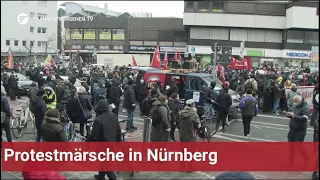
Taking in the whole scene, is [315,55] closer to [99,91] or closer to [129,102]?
[129,102]

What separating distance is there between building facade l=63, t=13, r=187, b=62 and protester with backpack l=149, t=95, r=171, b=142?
46198mm

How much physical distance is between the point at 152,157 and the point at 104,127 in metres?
2.10

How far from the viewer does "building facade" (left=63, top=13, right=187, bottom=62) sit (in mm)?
56603

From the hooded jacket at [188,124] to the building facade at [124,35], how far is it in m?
46.5

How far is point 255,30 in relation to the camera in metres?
50.4

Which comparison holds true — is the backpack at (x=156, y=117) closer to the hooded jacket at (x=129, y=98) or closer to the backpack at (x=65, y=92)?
the hooded jacket at (x=129, y=98)

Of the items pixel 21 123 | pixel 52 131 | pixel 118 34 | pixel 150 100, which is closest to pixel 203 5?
pixel 118 34

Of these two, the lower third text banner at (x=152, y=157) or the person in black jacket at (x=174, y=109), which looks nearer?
the lower third text banner at (x=152, y=157)

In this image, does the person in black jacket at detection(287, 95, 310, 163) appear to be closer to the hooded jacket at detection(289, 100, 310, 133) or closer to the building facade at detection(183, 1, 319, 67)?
the hooded jacket at detection(289, 100, 310, 133)

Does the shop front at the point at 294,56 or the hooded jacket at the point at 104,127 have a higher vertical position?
the shop front at the point at 294,56

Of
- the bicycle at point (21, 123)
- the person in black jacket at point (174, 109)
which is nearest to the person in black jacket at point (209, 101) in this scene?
the person in black jacket at point (174, 109)

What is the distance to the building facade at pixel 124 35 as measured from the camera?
5660 cm

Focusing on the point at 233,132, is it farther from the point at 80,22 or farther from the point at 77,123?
the point at 80,22

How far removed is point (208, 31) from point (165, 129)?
43421mm
